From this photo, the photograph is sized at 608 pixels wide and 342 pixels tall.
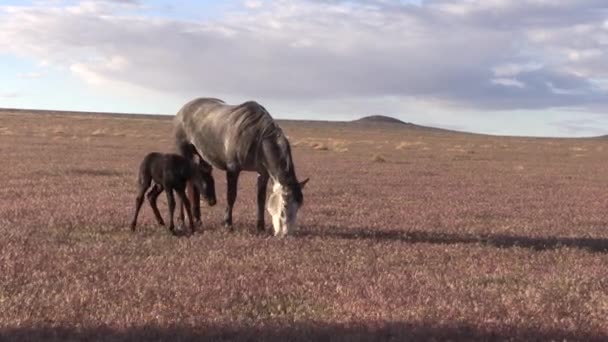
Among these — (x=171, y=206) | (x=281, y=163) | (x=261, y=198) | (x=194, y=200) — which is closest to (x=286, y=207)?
(x=281, y=163)

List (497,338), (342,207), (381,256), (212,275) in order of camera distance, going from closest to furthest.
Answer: (497,338) → (212,275) → (381,256) → (342,207)

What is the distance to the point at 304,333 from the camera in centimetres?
805

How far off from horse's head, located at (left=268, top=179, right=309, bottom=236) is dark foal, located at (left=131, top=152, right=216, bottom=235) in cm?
150

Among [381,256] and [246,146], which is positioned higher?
[246,146]

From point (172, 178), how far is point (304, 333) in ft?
26.2

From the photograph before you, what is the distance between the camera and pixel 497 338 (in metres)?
8.19

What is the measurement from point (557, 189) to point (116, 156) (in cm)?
2184

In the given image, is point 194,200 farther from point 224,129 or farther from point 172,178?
point 224,129

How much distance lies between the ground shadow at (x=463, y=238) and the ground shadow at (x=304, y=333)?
6404 mm

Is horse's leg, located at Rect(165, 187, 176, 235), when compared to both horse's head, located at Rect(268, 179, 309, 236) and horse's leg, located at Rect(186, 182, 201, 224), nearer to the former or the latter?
horse's leg, located at Rect(186, 182, 201, 224)

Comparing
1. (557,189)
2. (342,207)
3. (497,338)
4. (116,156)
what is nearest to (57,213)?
(342,207)

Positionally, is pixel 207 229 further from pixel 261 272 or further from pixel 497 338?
pixel 497 338

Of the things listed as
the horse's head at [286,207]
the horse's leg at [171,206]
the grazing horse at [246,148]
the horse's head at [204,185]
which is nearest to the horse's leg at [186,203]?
the horse's leg at [171,206]

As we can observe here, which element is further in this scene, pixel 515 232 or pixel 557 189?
pixel 557 189
